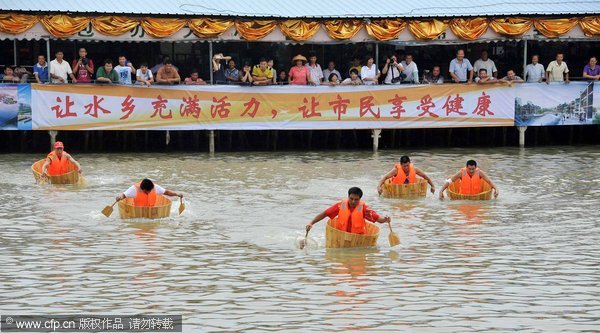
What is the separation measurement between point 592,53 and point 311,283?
83.1 feet

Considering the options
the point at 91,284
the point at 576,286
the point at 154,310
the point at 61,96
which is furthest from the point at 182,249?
the point at 61,96

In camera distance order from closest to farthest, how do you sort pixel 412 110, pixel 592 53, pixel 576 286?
pixel 576 286 < pixel 412 110 < pixel 592 53

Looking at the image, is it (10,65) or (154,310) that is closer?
(154,310)

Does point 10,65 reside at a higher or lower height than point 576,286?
higher

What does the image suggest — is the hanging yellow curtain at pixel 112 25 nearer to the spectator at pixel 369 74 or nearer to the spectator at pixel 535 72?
the spectator at pixel 369 74

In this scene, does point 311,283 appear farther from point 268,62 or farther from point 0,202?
point 268,62

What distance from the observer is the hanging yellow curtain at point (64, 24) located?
33062mm

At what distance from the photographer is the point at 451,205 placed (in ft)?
82.9

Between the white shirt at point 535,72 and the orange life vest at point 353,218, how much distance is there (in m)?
18.2

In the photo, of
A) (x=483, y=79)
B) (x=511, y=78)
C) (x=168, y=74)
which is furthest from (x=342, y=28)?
(x=511, y=78)

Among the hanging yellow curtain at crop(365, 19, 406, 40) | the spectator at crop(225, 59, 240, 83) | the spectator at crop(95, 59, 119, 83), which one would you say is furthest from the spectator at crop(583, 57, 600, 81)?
the spectator at crop(95, 59, 119, 83)

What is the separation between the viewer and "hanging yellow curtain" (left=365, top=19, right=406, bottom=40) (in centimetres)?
3522

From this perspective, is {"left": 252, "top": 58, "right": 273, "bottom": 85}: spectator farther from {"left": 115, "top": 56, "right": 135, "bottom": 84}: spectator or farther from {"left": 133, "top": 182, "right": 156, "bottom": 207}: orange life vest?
{"left": 133, "top": 182, "right": 156, "bottom": 207}: orange life vest

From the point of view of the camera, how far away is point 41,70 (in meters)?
33.9
